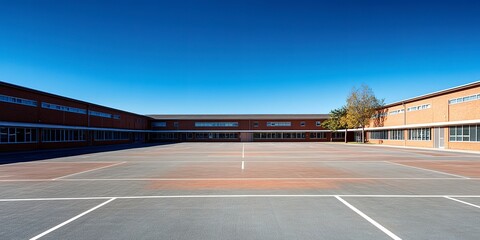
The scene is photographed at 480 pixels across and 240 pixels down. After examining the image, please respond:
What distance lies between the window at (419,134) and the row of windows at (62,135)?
48063mm

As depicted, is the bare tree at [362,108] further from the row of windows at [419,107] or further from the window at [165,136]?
the window at [165,136]

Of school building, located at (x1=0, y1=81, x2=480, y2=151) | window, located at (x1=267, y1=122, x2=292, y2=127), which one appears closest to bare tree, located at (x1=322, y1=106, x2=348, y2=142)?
school building, located at (x1=0, y1=81, x2=480, y2=151)

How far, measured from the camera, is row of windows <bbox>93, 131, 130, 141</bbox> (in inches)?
1768

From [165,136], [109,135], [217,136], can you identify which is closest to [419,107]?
[217,136]

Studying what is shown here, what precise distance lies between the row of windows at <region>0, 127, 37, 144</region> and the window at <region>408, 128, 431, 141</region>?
1918 inches

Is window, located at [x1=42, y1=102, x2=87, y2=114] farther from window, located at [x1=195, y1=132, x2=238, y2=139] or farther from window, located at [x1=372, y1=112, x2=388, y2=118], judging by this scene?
window, located at [x1=372, y1=112, x2=388, y2=118]

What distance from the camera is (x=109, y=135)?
48.8 meters

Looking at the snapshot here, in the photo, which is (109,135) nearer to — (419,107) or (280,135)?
(280,135)

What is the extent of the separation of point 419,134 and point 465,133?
29.2 feet

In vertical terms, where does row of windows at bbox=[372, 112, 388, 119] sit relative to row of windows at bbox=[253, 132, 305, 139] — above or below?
above

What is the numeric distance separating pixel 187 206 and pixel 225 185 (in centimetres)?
304

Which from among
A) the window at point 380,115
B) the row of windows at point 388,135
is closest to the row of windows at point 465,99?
the row of windows at point 388,135

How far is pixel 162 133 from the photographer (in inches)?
2827

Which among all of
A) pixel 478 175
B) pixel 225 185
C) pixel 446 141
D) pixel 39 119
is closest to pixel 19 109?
pixel 39 119
